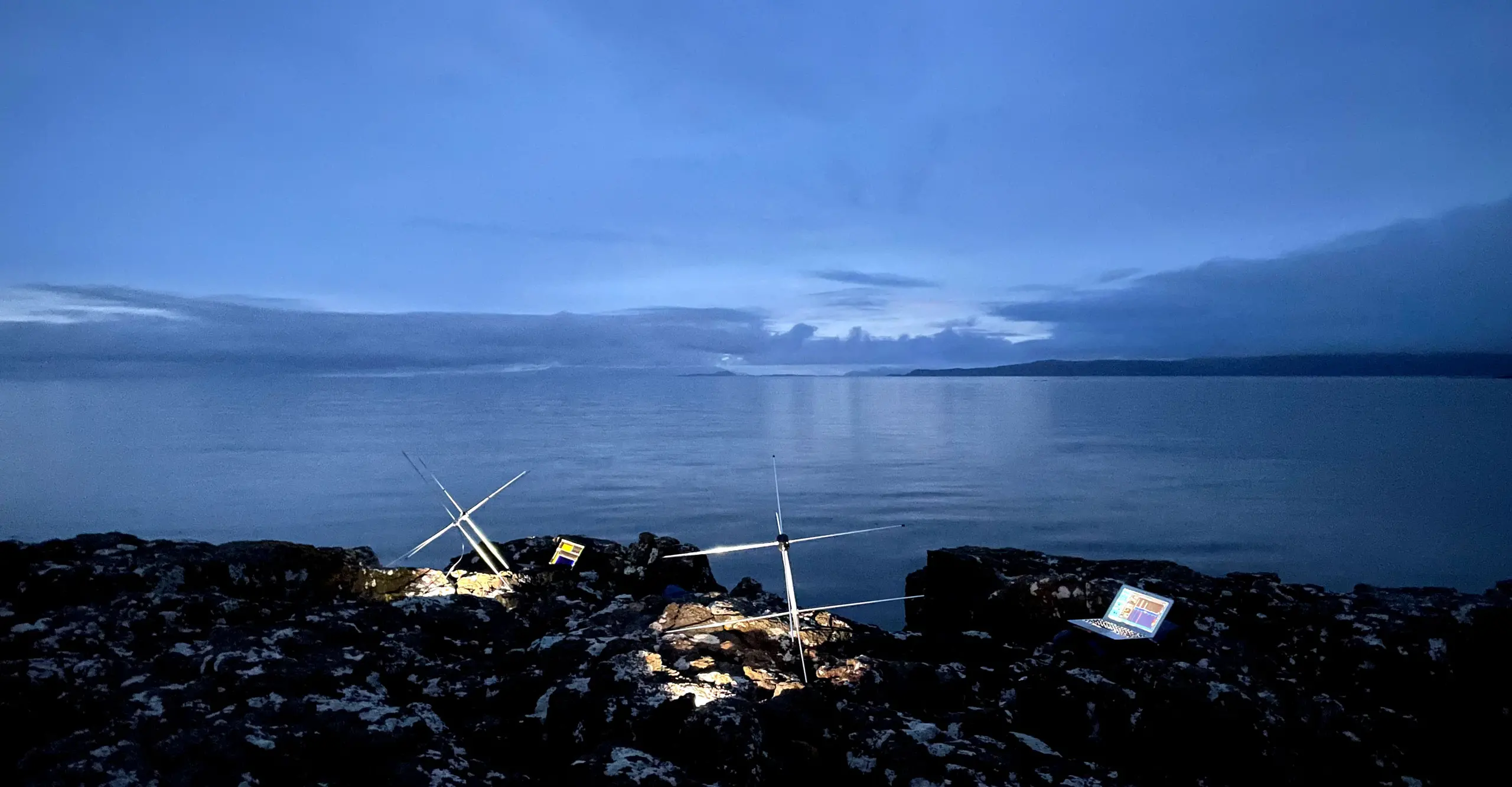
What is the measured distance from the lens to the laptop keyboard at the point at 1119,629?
20.3 feet

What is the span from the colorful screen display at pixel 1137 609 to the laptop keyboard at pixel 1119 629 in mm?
49

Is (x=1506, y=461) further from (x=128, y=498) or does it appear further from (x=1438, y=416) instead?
(x=128, y=498)

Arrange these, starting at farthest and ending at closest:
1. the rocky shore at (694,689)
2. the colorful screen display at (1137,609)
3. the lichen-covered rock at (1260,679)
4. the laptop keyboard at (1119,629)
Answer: the colorful screen display at (1137,609) < the laptop keyboard at (1119,629) < the lichen-covered rock at (1260,679) < the rocky shore at (694,689)

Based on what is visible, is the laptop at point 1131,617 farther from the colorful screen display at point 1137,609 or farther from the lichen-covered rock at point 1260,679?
the lichen-covered rock at point 1260,679

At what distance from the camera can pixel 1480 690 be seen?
567 cm

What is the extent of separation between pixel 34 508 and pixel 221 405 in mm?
68492

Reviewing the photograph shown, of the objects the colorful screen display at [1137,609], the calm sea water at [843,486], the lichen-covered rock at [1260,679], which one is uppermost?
the colorful screen display at [1137,609]

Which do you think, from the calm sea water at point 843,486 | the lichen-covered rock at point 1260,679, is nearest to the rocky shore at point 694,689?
the lichen-covered rock at point 1260,679

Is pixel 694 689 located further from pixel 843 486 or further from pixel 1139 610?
pixel 843 486

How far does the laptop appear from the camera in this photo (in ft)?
20.4

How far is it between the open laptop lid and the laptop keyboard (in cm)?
4

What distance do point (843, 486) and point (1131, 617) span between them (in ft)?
74.7

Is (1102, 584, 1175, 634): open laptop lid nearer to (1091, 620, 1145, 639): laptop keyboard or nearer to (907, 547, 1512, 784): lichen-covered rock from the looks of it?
(1091, 620, 1145, 639): laptop keyboard

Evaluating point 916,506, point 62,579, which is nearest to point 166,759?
point 62,579
